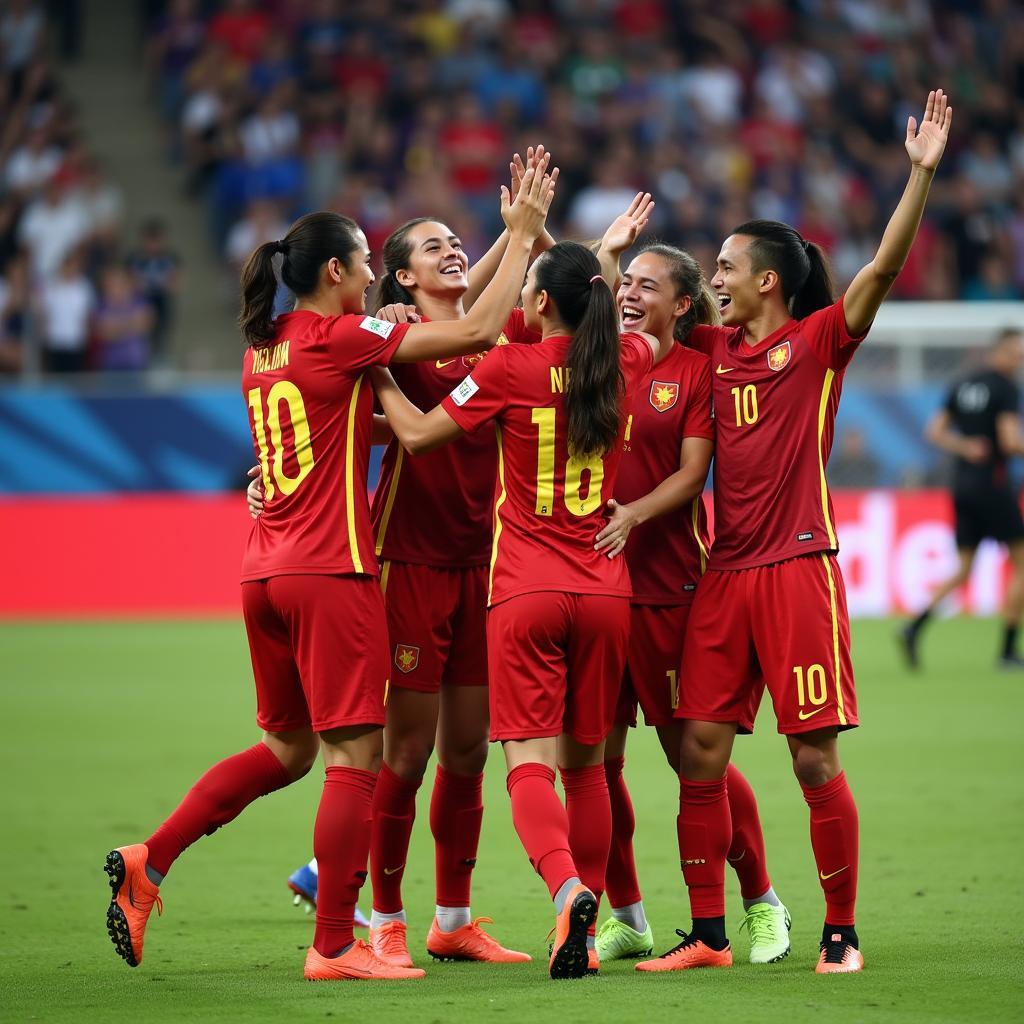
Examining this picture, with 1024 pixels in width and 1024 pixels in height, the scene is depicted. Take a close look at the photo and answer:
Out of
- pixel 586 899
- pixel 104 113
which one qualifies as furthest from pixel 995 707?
pixel 104 113

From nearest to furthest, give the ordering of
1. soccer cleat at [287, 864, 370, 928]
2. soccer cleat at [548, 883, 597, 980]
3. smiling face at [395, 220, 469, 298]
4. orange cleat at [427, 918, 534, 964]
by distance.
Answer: soccer cleat at [548, 883, 597, 980] < orange cleat at [427, 918, 534, 964] < smiling face at [395, 220, 469, 298] < soccer cleat at [287, 864, 370, 928]

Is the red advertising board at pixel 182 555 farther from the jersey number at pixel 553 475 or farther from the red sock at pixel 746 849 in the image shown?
the jersey number at pixel 553 475

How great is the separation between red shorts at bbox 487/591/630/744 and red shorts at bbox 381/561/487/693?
1.36ft

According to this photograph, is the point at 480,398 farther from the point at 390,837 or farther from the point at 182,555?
the point at 182,555

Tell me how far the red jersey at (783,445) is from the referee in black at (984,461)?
7.88m

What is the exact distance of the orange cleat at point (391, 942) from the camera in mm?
5324

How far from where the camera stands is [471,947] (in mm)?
5398

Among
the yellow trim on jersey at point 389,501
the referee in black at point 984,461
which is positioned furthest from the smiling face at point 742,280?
the referee in black at point 984,461

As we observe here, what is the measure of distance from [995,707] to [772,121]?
40.5ft

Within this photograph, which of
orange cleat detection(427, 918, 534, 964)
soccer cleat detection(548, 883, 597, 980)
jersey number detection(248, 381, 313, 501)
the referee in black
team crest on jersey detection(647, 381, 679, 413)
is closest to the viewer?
soccer cleat detection(548, 883, 597, 980)

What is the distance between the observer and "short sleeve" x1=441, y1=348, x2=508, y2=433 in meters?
5.05

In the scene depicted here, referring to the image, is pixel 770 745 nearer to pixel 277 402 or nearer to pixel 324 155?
pixel 277 402

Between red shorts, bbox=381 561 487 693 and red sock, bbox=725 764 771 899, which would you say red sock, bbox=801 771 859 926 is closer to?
red sock, bbox=725 764 771 899

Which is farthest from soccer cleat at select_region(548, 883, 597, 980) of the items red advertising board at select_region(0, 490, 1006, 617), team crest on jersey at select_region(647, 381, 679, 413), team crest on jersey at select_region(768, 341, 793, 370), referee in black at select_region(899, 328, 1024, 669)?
red advertising board at select_region(0, 490, 1006, 617)
